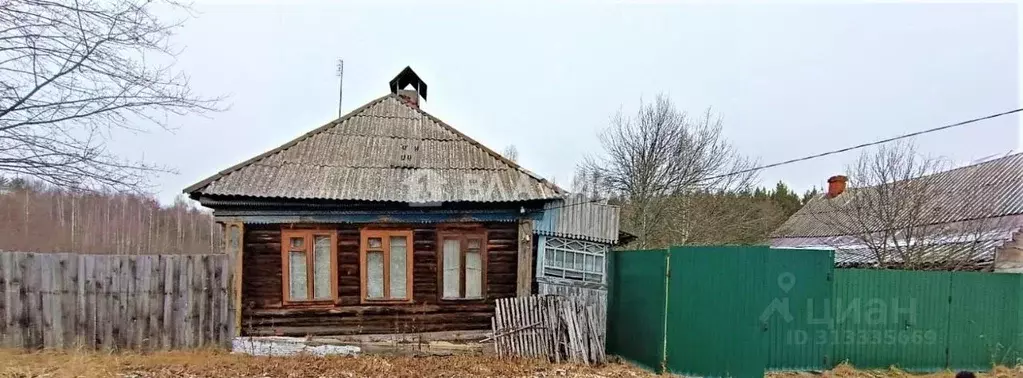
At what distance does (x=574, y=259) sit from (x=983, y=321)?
683cm

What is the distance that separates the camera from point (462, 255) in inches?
356

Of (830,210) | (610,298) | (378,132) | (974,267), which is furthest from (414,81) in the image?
(830,210)

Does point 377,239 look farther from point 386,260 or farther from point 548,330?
point 548,330

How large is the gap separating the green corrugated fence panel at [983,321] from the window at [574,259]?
5.74 m

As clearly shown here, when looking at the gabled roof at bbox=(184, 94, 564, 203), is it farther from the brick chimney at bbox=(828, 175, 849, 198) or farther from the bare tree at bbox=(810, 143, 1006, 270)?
the brick chimney at bbox=(828, 175, 849, 198)

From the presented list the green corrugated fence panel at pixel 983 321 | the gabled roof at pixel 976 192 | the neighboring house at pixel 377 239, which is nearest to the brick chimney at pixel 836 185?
the gabled roof at pixel 976 192

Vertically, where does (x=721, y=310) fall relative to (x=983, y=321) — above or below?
→ above

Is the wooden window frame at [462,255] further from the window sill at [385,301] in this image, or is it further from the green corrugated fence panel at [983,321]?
the green corrugated fence panel at [983,321]

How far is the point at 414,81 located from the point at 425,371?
694cm

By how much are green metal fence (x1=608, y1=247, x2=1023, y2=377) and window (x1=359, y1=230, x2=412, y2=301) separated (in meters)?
3.92

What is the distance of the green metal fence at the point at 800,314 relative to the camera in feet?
24.6

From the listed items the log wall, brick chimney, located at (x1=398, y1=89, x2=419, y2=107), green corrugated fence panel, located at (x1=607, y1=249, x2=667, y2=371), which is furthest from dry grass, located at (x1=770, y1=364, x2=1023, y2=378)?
brick chimney, located at (x1=398, y1=89, x2=419, y2=107)

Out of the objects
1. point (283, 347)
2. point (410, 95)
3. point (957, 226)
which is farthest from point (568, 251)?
point (957, 226)

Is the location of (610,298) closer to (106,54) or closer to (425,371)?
(425,371)
